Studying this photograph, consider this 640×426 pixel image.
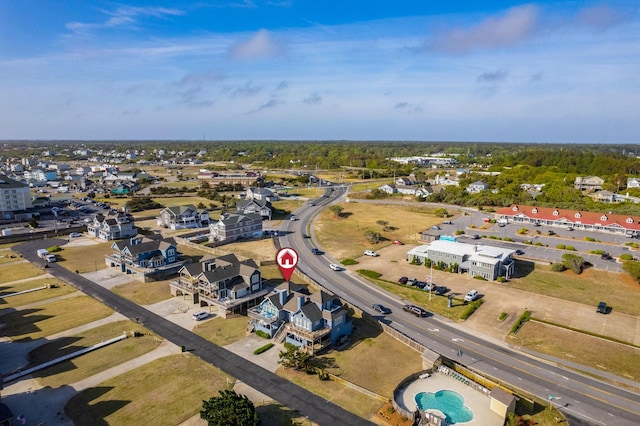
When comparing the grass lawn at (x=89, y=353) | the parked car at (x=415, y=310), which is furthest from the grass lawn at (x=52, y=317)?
the parked car at (x=415, y=310)

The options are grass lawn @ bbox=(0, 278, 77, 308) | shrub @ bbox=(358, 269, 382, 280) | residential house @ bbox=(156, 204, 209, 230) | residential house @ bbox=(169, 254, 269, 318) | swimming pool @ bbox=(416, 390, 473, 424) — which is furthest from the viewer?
residential house @ bbox=(156, 204, 209, 230)

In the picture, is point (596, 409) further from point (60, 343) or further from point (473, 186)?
point (473, 186)

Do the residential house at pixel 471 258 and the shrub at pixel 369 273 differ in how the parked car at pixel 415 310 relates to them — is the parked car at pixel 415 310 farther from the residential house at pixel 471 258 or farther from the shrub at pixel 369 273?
the residential house at pixel 471 258

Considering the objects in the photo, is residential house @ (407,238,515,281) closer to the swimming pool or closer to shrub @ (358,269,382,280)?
shrub @ (358,269,382,280)

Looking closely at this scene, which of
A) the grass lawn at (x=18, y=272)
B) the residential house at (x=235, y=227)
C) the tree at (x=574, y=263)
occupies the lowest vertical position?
the grass lawn at (x=18, y=272)

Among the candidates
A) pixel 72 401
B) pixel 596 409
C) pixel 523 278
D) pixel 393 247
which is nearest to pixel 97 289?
pixel 72 401

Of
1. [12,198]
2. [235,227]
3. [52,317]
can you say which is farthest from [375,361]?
[12,198]

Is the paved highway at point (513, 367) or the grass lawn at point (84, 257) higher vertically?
the grass lawn at point (84, 257)

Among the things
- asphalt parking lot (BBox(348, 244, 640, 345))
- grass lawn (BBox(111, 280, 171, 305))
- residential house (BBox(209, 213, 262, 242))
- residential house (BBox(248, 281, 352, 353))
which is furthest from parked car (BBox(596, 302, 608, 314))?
residential house (BBox(209, 213, 262, 242))
